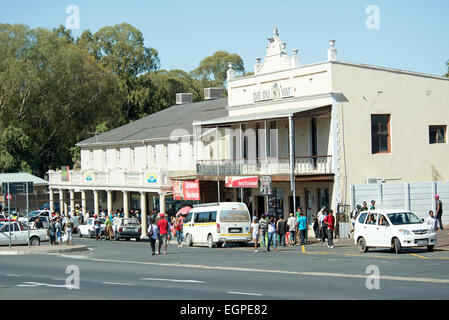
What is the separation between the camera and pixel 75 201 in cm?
6925

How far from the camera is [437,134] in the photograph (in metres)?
42.3

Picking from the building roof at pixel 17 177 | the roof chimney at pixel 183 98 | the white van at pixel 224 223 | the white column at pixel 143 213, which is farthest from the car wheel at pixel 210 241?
the roof chimney at pixel 183 98

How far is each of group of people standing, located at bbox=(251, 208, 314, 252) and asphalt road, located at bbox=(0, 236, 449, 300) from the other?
71cm

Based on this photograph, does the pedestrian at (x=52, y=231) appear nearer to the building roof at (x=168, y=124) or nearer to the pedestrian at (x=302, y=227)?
the pedestrian at (x=302, y=227)

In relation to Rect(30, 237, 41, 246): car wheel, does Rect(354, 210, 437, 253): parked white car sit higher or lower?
higher

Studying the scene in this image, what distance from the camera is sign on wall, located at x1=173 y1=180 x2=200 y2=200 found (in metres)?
46.1

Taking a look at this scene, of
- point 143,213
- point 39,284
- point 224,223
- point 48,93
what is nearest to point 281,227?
point 224,223

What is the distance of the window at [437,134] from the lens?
4212 centimetres

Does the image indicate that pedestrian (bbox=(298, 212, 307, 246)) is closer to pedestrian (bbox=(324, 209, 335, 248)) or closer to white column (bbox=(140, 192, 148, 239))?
pedestrian (bbox=(324, 209, 335, 248))

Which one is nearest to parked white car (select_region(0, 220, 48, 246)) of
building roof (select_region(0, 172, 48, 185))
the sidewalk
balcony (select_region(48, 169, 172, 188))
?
the sidewalk

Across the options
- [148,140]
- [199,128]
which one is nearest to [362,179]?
[199,128]

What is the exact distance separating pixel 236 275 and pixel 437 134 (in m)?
24.2

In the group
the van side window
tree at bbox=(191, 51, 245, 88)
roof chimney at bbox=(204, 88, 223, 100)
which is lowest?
the van side window
